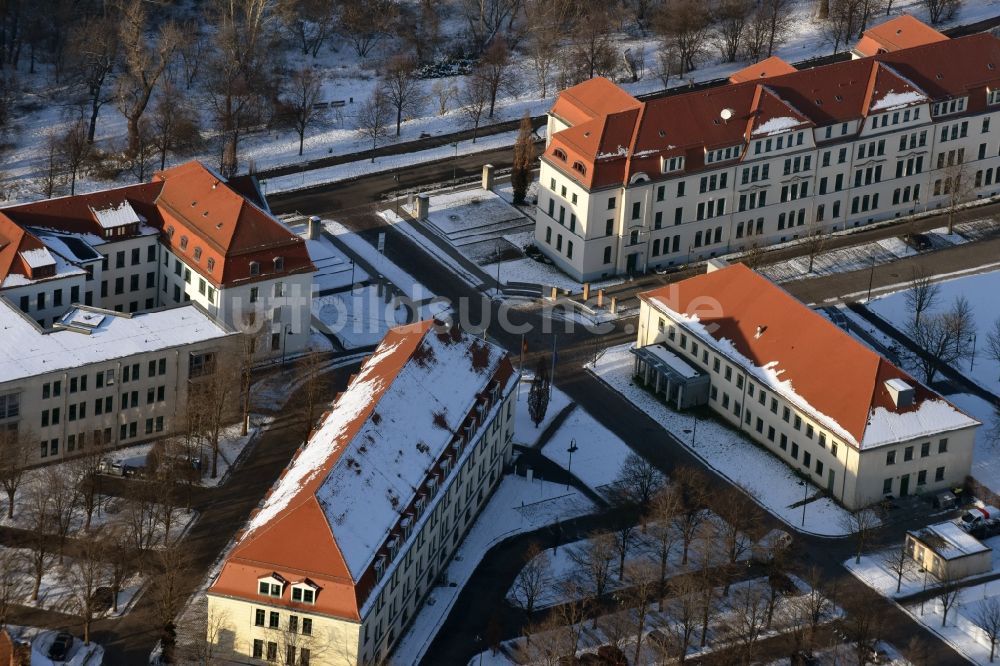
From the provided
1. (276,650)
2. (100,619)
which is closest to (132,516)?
(100,619)

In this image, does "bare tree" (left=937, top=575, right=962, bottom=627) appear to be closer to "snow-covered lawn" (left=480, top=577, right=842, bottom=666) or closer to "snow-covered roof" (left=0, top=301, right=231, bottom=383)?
"snow-covered lawn" (left=480, top=577, right=842, bottom=666)

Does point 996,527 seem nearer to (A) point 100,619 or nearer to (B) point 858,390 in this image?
(B) point 858,390

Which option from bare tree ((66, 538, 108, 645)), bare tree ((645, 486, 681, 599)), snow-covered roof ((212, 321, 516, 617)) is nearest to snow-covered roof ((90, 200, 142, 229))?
snow-covered roof ((212, 321, 516, 617))

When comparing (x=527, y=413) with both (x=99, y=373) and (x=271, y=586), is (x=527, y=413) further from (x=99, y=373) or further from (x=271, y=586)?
(x=271, y=586)

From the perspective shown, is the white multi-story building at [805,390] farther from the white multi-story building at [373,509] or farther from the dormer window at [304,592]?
the dormer window at [304,592]

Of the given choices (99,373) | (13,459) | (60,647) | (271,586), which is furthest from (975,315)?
(60,647)

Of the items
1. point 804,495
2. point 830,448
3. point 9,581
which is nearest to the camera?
point 9,581

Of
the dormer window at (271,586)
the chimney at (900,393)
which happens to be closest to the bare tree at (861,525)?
the chimney at (900,393)
